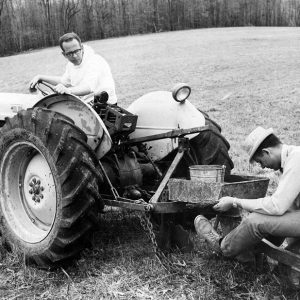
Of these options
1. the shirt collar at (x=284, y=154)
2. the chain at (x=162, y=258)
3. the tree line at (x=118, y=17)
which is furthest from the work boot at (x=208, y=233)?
the tree line at (x=118, y=17)

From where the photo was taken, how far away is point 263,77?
21.4 m

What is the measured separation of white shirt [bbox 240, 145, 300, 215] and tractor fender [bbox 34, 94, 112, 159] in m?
1.36

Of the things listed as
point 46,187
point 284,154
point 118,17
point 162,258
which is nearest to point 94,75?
point 46,187

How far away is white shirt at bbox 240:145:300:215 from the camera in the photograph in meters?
3.11

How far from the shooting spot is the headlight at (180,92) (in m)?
4.25

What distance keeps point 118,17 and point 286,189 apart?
58053 millimetres

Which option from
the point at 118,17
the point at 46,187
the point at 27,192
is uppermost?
the point at 46,187

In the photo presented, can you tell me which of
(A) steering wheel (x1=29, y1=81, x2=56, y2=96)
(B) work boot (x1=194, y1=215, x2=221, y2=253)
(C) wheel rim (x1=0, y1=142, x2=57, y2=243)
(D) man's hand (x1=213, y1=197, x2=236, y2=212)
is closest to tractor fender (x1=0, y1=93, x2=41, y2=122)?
(A) steering wheel (x1=29, y1=81, x2=56, y2=96)

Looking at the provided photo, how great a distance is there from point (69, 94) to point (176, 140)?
0.99 meters

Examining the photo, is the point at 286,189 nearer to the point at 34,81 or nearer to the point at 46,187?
the point at 46,187

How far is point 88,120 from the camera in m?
4.14

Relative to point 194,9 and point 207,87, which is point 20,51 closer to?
point 194,9

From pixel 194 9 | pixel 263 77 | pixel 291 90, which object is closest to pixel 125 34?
pixel 194 9

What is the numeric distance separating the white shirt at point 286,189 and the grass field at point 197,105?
58 cm
